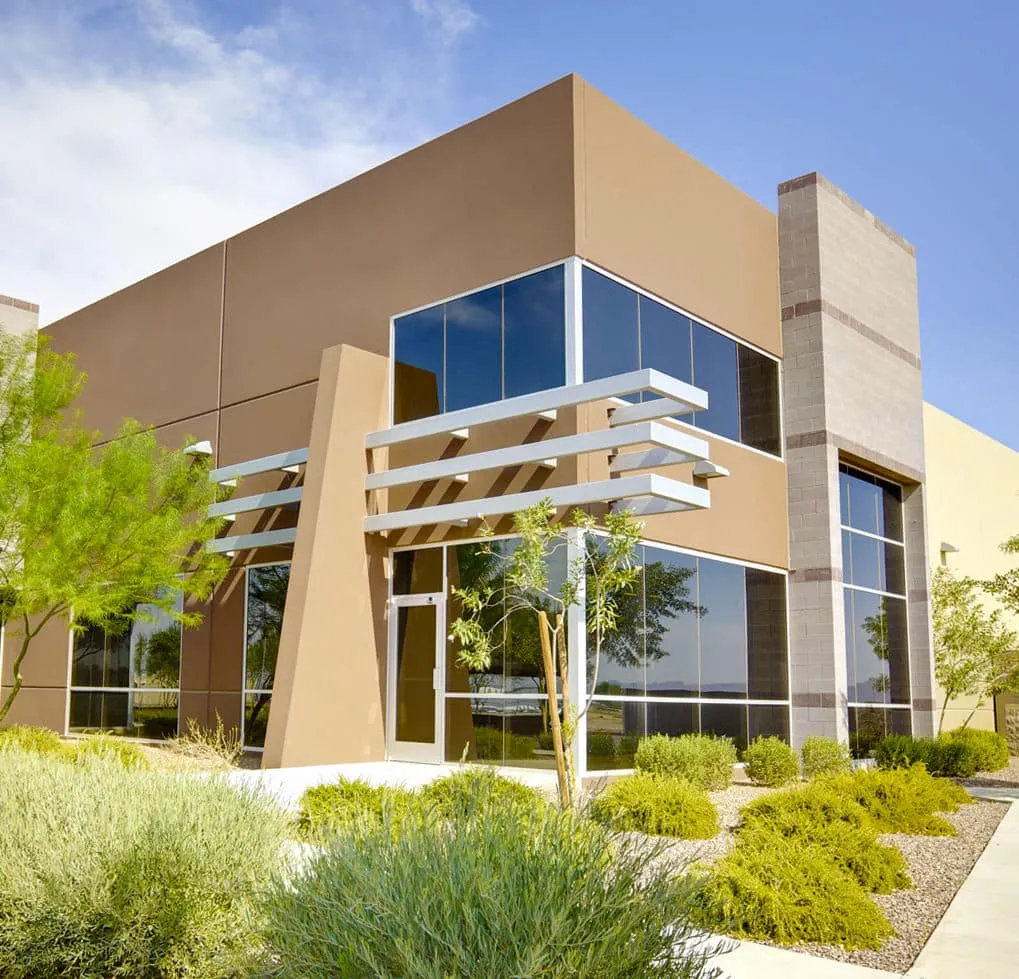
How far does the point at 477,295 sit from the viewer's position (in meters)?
16.7

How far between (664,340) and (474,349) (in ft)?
9.94

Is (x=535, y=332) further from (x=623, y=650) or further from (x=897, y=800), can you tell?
(x=897, y=800)

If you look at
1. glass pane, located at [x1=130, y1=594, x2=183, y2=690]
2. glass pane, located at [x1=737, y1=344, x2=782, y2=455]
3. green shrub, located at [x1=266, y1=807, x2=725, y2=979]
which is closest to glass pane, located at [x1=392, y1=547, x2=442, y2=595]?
glass pane, located at [x1=130, y1=594, x2=183, y2=690]

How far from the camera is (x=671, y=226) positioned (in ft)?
57.5

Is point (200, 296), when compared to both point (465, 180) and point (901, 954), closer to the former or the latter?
point (465, 180)

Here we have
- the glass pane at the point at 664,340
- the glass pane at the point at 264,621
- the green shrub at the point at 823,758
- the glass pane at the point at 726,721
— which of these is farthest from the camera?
the glass pane at the point at 264,621

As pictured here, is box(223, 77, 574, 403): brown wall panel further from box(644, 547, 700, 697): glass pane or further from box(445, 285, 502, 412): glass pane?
box(644, 547, 700, 697): glass pane

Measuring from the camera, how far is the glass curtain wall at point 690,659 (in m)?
15.2

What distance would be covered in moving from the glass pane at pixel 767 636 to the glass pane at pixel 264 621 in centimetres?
794

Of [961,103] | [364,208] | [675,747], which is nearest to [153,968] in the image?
[675,747]

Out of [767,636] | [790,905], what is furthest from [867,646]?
[790,905]

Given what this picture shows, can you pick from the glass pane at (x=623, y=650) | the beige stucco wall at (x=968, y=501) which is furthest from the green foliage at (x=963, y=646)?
the glass pane at (x=623, y=650)

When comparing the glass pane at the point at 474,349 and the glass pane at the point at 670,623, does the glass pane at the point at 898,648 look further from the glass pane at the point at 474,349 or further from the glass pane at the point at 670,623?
the glass pane at the point at 474,349

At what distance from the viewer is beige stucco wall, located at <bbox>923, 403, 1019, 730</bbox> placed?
1047 inches
